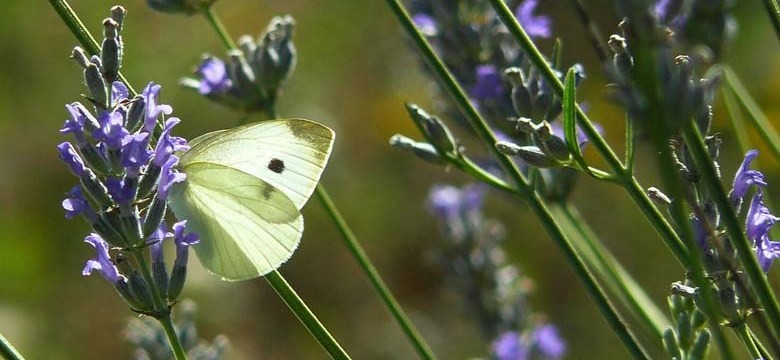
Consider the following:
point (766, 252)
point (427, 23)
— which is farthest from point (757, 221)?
point (427, 23)

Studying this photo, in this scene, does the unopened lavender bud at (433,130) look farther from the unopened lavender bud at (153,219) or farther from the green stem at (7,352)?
the green stem at (7,352)

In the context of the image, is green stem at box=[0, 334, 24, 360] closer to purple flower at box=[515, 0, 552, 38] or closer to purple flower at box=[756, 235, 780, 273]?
purple flower at box=[756, 235, 780, 273]

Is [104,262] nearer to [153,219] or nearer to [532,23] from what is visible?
[153,219]

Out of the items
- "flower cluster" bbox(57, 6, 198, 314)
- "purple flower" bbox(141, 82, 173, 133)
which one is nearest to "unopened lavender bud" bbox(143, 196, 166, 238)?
"flower cluster" bbox(57, 6, 198, 314)

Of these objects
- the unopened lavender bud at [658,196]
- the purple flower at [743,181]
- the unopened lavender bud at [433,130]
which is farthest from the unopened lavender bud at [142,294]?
the purple flower at [743,181]

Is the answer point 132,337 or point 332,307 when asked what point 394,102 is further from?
point 132,337
